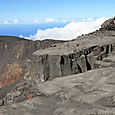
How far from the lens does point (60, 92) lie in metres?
3.90

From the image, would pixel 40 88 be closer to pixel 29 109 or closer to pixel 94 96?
pixel 29 109

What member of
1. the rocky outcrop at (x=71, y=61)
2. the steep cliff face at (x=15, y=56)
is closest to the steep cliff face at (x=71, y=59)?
the rocky outcrop at (x=71, y=61)

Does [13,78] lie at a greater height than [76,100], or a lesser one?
lesser

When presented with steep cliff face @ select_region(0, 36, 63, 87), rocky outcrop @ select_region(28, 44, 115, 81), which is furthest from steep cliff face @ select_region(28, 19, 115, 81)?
steep cliff face @ select_region(0, 36, 63, 87)

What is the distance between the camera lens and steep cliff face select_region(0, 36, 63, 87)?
2052 centimetres

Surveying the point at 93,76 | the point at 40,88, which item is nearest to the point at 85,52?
the point at 93,76

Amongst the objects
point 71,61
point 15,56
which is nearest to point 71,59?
point 71,61

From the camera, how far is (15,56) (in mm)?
23234

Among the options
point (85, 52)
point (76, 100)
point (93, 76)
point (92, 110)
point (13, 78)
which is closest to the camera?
point (92, 110)

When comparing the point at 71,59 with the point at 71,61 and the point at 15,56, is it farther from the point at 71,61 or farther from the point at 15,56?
the point at 15,56

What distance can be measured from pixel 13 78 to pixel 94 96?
17.8 meters

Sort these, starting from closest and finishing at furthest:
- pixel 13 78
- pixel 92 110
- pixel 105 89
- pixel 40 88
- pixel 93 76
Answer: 1. pixel 92 110
2. pixel 105 89
3. pixel 40 88
4. pixel 93 76
5. pixel 13 78

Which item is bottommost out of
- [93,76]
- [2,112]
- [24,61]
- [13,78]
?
[13,78]

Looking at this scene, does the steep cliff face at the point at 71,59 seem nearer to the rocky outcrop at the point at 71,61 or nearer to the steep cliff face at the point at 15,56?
the rocky outcrop at the point at 71,61
